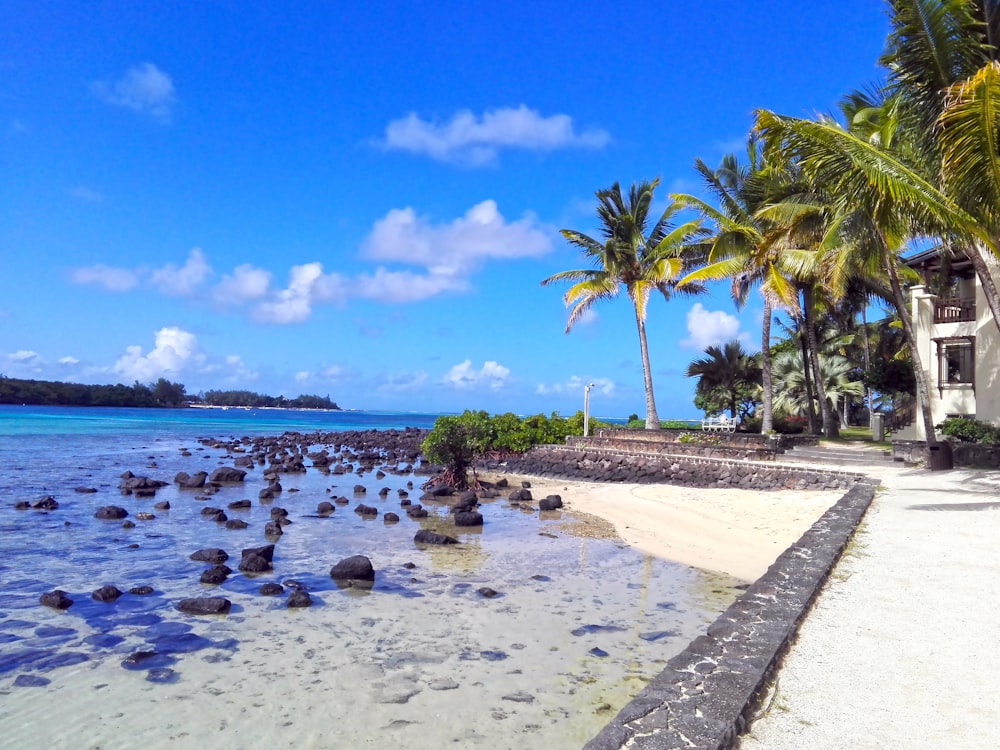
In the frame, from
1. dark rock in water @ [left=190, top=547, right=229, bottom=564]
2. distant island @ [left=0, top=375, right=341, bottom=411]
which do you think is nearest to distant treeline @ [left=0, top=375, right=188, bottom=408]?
distant island @ [left=0, top=375, right=341, bottom=411]

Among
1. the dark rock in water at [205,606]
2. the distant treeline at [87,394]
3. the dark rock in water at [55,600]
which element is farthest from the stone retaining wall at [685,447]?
the distant treeline at [87,394]

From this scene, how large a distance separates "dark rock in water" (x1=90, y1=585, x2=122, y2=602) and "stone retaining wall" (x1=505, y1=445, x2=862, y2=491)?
13.7 meters

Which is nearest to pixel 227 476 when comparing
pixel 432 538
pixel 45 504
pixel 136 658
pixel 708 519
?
pixel 45 504

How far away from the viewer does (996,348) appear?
1983 centimetres

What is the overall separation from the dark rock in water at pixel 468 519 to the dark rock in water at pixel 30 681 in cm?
865

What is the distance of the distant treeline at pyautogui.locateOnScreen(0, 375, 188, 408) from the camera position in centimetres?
11700

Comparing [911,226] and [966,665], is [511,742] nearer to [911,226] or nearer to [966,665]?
[966,665]

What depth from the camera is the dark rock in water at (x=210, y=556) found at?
34.7 ft

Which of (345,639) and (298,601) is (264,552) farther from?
(345,639)

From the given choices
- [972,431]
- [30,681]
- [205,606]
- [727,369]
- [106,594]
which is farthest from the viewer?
[727,369]

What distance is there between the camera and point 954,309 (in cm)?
2239

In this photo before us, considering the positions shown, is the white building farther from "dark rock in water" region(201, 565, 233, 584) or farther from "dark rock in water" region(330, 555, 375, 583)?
"dark rock in water" region(201, 565, 233, 584)

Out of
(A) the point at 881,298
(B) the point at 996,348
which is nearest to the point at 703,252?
(A) the point at 881,298

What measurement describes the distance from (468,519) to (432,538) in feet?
6.40
